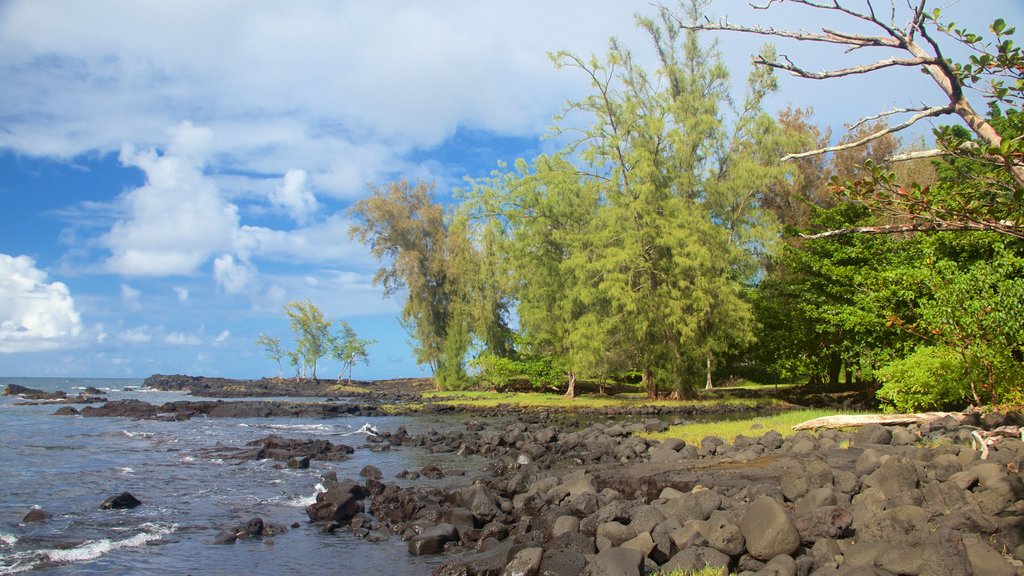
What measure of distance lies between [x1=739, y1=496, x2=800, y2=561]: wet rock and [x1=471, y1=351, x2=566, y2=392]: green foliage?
34957 millimetres

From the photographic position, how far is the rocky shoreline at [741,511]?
288 inches

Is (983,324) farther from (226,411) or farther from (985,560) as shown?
(226,411)

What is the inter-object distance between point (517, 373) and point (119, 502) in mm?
35305

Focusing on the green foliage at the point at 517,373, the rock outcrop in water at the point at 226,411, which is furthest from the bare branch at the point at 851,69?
the green foliage at the point at 517,373

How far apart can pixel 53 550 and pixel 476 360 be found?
37.9 meters

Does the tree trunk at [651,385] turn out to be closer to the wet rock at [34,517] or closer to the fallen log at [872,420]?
the fallen log at [872,420]

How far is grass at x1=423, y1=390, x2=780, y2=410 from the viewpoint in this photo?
30.9 m

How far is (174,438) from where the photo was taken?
2548 centimetres

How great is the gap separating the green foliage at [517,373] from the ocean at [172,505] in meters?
18.4

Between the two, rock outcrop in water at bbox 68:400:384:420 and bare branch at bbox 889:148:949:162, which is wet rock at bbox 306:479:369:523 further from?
rock outcrop in water at bbox 68:400:384:420

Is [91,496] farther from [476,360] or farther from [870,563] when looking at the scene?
[476,360]

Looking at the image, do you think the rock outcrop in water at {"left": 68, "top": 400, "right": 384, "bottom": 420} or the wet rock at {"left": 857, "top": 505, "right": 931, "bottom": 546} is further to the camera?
the rock outcrop in water at {"left": 68, "top": 400, "right": 384, "bottom": 420}

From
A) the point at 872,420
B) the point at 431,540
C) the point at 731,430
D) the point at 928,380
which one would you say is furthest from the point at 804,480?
the point at 928,380

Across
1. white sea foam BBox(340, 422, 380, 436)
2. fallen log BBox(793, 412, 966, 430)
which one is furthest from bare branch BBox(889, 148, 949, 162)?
white sea foam BBox(340, 422, 380, 436)
